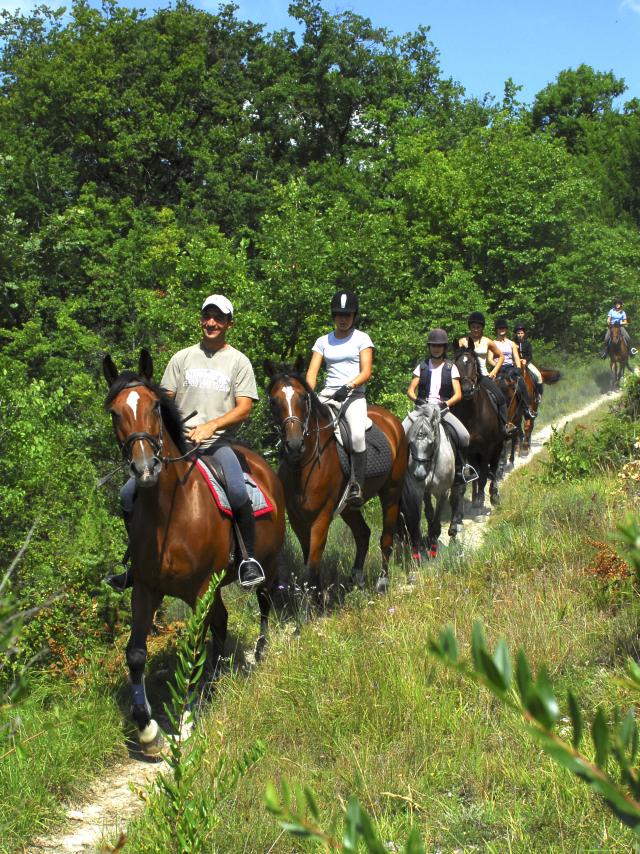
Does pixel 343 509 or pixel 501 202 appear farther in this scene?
pixel 501 202

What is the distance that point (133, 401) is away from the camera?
5.79m

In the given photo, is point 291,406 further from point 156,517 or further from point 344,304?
point 156,517

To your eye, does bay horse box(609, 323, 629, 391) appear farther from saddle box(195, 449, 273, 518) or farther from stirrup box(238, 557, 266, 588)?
stirrup box(238, 557, 266, 588)

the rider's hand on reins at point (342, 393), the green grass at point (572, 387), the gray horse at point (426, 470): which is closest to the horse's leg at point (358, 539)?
the gray horse at point (426, 470)

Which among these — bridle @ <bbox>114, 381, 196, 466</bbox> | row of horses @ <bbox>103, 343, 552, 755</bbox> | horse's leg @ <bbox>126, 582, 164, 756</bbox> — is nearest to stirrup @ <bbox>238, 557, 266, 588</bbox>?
row of horses @ <bbox>103, 343, 552, 755</bbox>

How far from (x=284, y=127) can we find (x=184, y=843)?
133 ft

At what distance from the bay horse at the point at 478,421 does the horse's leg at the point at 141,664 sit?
6.97 meters

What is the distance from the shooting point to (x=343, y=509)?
30.4 feet

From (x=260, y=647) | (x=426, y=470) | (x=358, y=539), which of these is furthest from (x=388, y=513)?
(x=260, y=647)

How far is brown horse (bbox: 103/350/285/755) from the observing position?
5.77m

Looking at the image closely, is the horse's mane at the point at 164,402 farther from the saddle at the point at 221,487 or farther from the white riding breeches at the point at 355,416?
the white riding breeches at the point at 355,416

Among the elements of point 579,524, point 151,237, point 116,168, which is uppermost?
point 116,168

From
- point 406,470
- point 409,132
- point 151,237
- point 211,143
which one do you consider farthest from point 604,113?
point 406,470

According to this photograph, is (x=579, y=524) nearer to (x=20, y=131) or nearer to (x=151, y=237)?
(x=151, y=237)
